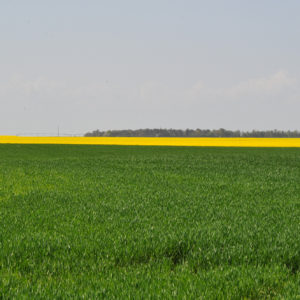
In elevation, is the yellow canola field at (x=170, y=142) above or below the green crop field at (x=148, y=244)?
above

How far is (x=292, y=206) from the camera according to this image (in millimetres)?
12336

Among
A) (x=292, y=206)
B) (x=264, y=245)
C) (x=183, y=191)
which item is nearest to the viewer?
(x=264, y=245)

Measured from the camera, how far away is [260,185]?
57.0 feet

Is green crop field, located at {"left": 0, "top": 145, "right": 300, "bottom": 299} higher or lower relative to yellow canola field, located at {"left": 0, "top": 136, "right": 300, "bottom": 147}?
lower

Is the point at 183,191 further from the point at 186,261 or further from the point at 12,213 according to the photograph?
the point at 186,261

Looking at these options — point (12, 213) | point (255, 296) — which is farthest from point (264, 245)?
point (12, 213)

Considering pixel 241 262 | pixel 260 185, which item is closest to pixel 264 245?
pixel 241 262

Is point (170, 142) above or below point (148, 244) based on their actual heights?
above

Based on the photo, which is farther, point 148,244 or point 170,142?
point 170,142

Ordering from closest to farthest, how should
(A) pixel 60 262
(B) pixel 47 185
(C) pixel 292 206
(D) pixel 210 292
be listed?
(D) pixel 210 292 < (A) pixel 60 262 < (C) pixel 292 206 < (B) pixel 47 185

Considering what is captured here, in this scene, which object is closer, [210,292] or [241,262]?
[210,292]

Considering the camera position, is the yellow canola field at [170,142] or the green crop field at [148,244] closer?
the green crop field at [148,244]

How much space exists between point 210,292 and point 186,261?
1470mm

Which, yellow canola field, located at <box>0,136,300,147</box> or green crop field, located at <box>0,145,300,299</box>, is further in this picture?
yellow canola field, located at <box>0,136,300,147</box>
